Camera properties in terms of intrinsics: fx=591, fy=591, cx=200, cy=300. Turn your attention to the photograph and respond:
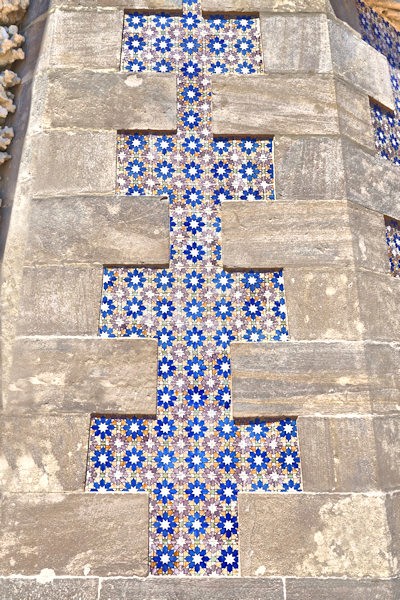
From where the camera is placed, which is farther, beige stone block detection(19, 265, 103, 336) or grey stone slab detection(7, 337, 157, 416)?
beige stone block detection(19, 265, 103, 336)

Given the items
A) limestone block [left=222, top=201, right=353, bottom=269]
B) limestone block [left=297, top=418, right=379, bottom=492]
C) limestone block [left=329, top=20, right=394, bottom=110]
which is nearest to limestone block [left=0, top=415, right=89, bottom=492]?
limestone block [left=297, top=418, right=379, bottom=492]

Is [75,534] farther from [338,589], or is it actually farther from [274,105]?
[274,105]

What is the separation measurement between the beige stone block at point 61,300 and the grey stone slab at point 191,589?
1.33 metres

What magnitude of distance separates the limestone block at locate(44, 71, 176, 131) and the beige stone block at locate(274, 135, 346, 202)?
2.40ft

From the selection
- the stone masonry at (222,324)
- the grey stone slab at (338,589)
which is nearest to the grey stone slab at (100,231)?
the stone masonry at (222,324)

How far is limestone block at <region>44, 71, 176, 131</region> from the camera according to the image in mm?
3723

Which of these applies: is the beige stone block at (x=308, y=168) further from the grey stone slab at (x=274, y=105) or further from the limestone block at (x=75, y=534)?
the limestone block at (x=75, y=534)

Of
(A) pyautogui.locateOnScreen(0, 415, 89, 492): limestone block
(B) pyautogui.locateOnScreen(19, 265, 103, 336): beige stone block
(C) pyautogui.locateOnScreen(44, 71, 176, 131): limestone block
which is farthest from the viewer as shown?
(C) pyautogui.locateOnScreen(44, 71, 176, 131): limestone block

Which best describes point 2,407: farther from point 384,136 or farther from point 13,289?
point 384,136

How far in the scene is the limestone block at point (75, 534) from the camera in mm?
3004

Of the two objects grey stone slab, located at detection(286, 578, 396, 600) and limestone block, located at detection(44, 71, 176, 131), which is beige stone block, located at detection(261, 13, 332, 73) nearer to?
limestone block, located at detection(44, 71, 176, 131)

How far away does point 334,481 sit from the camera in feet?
10.3

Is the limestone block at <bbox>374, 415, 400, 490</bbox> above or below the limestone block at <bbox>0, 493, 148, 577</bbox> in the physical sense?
above

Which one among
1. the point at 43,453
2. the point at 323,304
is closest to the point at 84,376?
the point at 43,453
